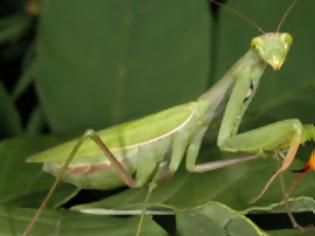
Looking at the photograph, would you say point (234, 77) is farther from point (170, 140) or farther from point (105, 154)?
point (105, 154)

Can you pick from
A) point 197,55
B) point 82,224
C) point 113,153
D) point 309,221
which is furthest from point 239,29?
point 82,224

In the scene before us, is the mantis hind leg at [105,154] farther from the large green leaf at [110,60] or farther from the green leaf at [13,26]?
the green leaf at [13,26]

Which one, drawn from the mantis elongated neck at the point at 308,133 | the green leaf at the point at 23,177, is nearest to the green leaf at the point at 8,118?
the green leaf at the point at 23,177

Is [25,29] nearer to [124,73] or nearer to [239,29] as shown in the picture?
[124,73]

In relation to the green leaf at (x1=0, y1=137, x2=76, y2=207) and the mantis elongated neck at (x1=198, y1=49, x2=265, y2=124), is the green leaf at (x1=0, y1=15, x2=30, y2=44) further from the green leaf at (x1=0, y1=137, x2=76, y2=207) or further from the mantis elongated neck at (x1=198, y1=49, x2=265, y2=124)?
the mantis elongated neck at (x1=198, y1=49, x2=265, y2=124)

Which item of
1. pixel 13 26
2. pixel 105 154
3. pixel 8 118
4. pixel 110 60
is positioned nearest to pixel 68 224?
pixel 105 154

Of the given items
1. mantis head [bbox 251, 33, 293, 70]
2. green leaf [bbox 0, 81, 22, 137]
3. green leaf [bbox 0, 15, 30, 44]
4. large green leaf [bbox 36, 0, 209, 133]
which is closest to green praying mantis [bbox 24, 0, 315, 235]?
mantis head [bbox 251, 33, 293, 70]

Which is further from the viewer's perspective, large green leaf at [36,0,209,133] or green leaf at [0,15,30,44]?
green leaf at [0,15,30,44]
